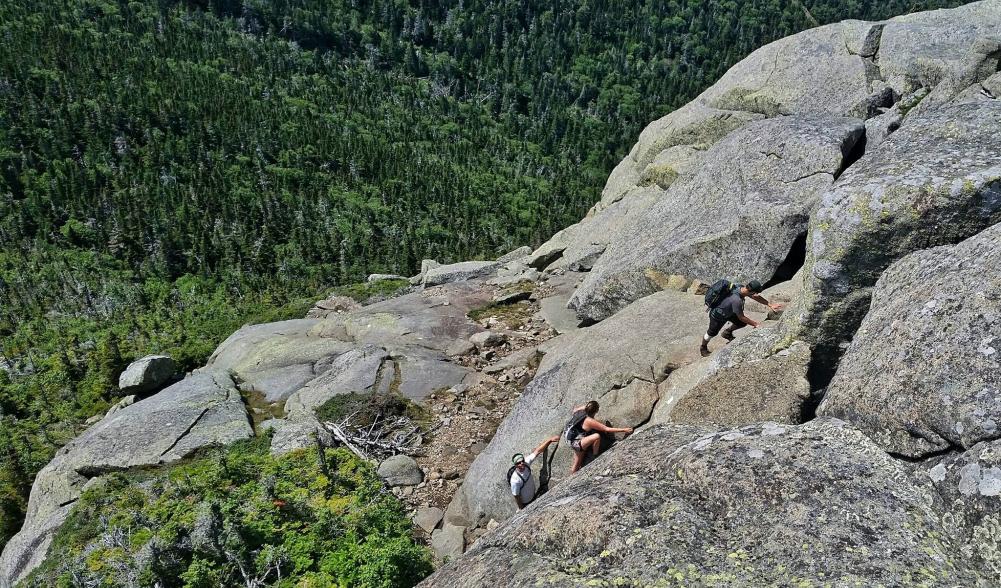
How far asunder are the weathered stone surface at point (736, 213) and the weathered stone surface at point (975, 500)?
34.6 feet

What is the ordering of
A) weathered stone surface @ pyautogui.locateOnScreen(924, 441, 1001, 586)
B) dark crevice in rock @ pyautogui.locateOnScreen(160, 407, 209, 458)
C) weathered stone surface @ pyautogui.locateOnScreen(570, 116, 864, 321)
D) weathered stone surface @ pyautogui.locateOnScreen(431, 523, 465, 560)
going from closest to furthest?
1. weathered stone surface @ pyautogui.locateOnScreen(924, 441, 1001, 586)
2. weathered stone surface @ pyautogui.locateOnScreen(431, 523, 465, 560)
3. weathered stone surface @ pyautogui.locateOnScreen(570, 116, 864, 321)
4. dark crevice in rock @ pyautogui.locateOnScreen(160, 407, 209, 458)

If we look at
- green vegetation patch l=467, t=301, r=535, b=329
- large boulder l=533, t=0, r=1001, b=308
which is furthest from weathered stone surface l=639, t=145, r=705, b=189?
green vegetation patch l=467, t=301, r=535, b=329

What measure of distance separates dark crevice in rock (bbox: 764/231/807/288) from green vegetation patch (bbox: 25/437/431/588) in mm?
11357

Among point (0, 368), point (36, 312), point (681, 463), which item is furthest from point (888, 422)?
point (36, 312)

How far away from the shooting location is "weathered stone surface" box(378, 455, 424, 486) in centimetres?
1562

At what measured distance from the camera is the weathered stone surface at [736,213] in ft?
51.8

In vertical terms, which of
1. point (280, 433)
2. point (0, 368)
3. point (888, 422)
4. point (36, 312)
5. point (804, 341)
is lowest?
point (36, 312)

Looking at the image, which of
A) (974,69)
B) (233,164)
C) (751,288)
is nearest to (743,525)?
(751,288)

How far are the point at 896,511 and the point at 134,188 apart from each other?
339ft

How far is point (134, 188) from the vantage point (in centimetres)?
8856

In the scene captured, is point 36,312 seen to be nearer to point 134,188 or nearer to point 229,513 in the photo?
point 134,188

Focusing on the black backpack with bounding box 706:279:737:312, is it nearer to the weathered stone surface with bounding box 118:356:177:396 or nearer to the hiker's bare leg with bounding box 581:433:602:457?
the hiker's bare leg with bounding box 581:433:602:457

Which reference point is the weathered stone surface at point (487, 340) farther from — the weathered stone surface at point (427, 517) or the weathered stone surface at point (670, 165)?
the weathered stone surface at point (670, 165)

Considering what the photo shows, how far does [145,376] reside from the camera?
2448 cm
